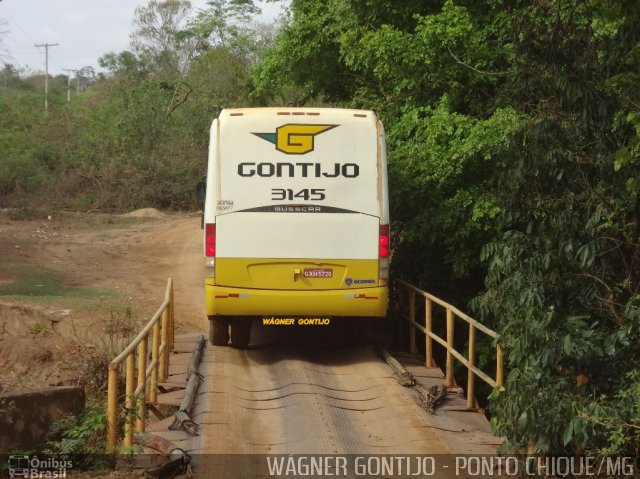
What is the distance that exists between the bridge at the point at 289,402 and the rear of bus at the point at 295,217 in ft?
3.15

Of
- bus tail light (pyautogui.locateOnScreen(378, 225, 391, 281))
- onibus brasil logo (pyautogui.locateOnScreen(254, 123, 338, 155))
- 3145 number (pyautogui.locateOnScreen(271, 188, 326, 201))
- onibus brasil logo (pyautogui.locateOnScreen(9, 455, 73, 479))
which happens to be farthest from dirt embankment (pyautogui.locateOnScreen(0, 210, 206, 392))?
onibus brasil logo (pyautogui.locateOnScreen(9, 455, 73, 479))

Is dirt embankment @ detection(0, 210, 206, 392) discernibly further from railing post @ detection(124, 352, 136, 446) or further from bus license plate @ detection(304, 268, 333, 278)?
railing post @ detection(124, 352, 136, 446)

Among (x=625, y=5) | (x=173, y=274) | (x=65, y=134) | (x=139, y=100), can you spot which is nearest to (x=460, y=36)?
(x=625, y=5)

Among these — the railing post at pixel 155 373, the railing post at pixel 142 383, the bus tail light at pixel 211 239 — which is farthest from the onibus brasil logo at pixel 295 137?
the railing post at pixel 142 383

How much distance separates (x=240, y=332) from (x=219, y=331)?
0.99 ft

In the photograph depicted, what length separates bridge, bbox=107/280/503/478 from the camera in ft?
29.2

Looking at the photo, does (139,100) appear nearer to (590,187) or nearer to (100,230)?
(100,230)

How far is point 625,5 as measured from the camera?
305 inches

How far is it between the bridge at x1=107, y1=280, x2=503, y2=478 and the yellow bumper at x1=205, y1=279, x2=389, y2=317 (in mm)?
748

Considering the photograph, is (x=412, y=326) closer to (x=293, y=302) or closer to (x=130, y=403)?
(x=293, y=302)

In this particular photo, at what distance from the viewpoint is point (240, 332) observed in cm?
1366

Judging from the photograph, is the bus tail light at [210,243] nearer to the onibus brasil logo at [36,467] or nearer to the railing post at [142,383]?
the railing post at [142,383]

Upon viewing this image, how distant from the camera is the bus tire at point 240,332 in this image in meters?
13.5

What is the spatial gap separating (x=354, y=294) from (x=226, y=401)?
252 cm
